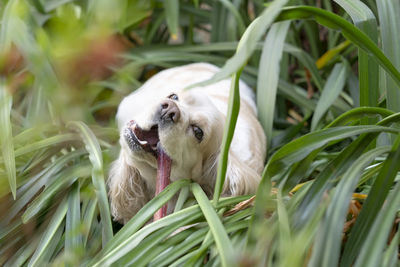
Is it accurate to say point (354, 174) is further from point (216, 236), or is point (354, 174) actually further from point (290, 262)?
point (290, 262)

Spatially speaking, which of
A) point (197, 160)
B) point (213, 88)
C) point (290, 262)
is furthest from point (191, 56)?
point (290, 262)

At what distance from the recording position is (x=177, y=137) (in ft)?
4.87

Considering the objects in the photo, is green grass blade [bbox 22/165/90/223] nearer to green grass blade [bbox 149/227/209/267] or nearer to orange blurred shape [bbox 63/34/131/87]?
green grass blade [bbox 149/227/209/267]

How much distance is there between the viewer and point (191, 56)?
2.44 m

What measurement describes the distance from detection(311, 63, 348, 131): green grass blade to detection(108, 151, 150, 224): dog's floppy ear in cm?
71

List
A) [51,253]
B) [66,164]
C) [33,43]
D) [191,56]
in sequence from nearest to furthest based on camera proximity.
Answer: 1. [51,253]
2. [33,43]
3. [66,164]
4. [191,56]

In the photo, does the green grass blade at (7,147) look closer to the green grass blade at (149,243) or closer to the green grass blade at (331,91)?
the green grass blade at (149,243)

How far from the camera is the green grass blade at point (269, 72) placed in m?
1.95

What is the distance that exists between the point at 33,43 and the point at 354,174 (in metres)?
0.94

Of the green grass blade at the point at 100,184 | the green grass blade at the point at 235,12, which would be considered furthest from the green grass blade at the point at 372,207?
the green grass blade at the point at 235,12

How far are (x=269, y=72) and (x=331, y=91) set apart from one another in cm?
26

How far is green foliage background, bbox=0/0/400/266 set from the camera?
0.93 m

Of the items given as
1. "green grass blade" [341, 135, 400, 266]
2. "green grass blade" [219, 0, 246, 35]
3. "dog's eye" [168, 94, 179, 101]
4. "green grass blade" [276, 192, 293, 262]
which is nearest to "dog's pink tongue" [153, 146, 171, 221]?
"dog's eye" [168, 94, 179, 101]

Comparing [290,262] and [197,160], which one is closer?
[290,262]
